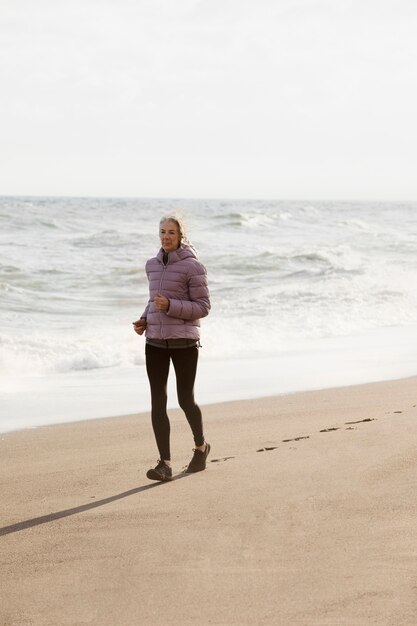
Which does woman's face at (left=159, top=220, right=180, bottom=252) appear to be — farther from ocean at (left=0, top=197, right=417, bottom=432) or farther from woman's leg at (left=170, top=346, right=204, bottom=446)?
woman's leg at (left=170, top=346, right=204, bottom=446)

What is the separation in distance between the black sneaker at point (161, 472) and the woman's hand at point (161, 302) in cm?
99

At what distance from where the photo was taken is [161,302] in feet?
17.4

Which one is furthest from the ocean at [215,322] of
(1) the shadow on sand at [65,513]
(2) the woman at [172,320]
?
(1) the shadow on sand at [65,513]

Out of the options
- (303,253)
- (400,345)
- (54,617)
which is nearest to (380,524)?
(54,617)

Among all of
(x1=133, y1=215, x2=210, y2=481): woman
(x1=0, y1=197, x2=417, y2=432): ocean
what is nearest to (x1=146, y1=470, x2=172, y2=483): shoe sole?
(x1=133, y1=215, x2=210, y2=481): woman

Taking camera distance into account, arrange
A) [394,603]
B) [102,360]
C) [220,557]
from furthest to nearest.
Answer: [102,360] → [220,557] → [394,603]

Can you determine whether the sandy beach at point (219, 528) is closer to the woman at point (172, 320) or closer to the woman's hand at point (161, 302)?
the woman at point (172, 320)

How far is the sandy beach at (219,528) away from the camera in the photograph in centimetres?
360

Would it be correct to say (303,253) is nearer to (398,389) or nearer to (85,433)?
(398,389)

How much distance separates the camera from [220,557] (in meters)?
4.05

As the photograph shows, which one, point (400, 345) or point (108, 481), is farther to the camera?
point (400, 345)

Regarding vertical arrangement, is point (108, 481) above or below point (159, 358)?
below

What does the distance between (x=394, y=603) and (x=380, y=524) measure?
0.83 m

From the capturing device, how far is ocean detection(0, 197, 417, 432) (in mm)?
8977
